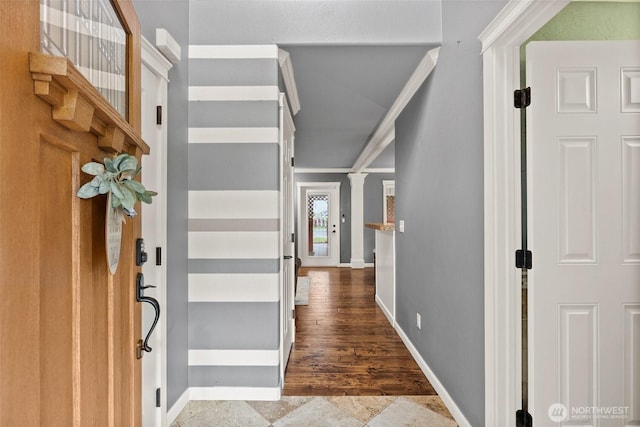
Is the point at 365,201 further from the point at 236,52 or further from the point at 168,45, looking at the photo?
the point at 168,45

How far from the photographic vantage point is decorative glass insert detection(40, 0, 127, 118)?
22.9 inches

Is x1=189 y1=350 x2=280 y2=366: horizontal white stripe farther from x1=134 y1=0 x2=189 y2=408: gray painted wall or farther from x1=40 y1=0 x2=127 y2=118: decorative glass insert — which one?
x1=40 y1=0 x2=127 y2=118: decorative glass insert

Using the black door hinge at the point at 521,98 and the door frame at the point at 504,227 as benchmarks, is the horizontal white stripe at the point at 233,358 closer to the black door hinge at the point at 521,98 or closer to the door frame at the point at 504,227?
the door frame at the point at 504,227

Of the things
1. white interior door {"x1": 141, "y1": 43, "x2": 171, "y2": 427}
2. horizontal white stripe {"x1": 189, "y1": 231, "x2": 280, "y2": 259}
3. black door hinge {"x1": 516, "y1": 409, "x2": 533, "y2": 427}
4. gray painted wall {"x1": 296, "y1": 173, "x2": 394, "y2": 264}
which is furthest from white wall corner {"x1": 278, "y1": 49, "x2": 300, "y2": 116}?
gray painted wall {"x1": 296, "y1": 173, "x2": 394, "y2": 264}

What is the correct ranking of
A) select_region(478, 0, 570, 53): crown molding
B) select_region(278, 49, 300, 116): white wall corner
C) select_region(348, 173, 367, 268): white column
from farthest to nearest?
select_region(348, 173, 367, 268): white column
select_region(278, 49, 300, 116): white wall corner
select_region(478, 0, 570, 53): crown molding

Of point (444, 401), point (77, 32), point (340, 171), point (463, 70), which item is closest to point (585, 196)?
point (463, 70)

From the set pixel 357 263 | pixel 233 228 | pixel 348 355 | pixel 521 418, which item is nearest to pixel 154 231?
pixel 233 228

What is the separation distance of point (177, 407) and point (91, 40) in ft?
6.70

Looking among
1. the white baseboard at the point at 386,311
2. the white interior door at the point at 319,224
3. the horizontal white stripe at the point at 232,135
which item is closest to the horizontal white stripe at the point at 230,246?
the horizontal white stripe at the point at 232,135

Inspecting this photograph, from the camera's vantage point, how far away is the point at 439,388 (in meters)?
2.12

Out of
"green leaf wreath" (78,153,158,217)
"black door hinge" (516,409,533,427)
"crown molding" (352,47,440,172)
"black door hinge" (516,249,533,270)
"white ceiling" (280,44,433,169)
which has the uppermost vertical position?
"white ceiling" (280,44,433,169)

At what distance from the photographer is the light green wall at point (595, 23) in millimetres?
1552

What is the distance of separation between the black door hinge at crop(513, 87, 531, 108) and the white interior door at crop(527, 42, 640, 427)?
0.03 m

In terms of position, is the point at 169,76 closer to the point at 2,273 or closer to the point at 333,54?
the point at 333,54
